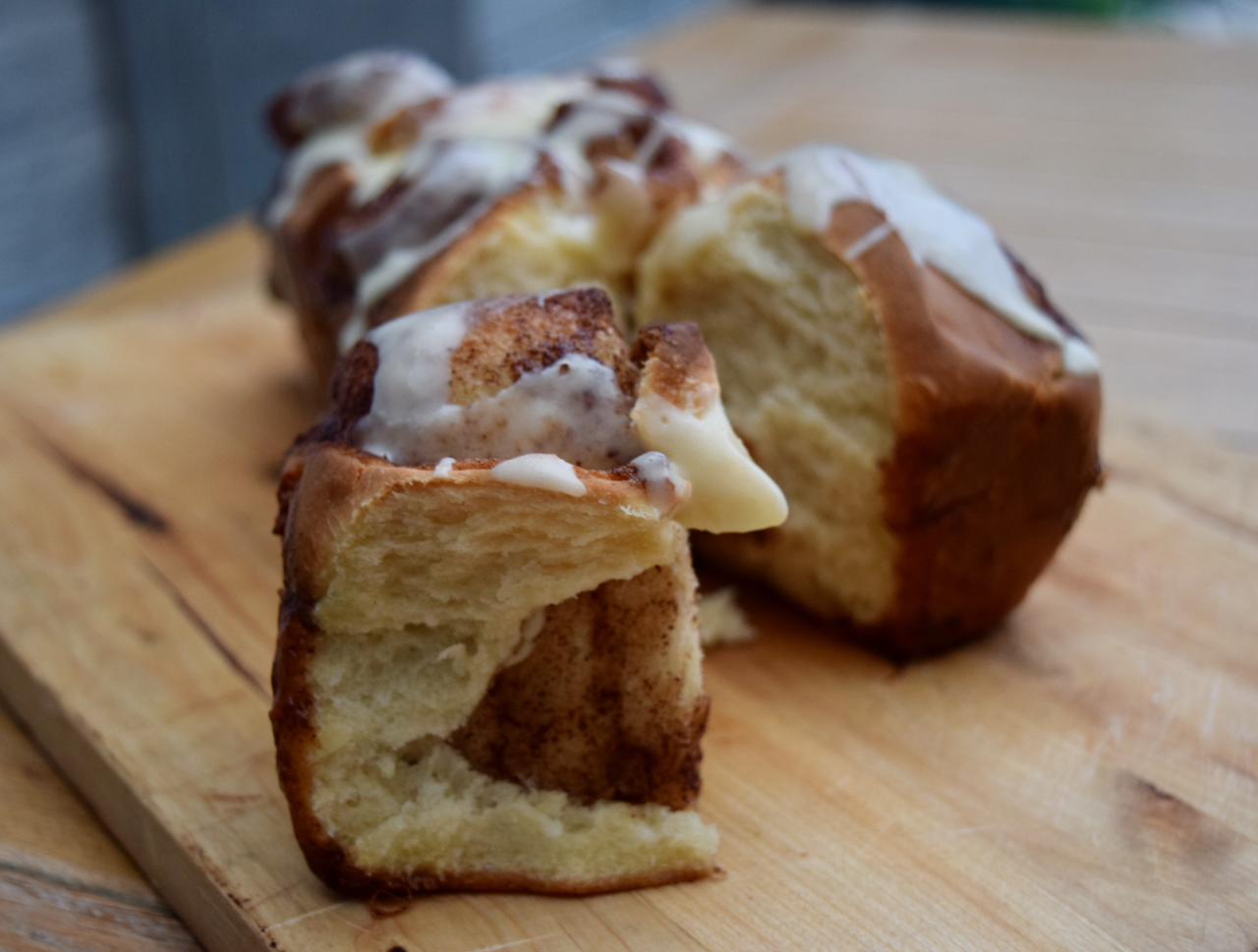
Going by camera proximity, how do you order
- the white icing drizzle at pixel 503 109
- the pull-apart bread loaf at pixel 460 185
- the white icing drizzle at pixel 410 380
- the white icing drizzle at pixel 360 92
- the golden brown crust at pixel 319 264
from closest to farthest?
the white icing drizzle at pixel 410 380, the pull-apart bread loaf at pixel 460 185, the golden brown crust at pixel 319 264, the white icing drizzle at pixel 503 109, the white icing drizzle at pixel 360 92

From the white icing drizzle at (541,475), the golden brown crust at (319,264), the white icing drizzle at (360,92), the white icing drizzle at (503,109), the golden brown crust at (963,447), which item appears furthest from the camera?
the white icing drizzle at (360,92)

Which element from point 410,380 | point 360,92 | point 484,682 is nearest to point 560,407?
point 410,380

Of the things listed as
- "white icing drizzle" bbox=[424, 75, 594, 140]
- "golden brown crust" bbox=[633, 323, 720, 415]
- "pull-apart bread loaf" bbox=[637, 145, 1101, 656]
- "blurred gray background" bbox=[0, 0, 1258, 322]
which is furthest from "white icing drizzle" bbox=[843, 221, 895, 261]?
"blurred gray background" bbox=[0, 0, 1258, 322]

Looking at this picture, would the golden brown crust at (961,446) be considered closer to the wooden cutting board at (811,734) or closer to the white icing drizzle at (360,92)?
the wooden cutting board at (811,734)

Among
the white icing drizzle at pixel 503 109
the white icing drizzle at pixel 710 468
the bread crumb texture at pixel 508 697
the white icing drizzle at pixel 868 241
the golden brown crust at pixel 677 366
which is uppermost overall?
the white icing drizzle at pixel 503 109

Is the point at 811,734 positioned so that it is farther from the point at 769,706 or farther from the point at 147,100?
the point at 147,100

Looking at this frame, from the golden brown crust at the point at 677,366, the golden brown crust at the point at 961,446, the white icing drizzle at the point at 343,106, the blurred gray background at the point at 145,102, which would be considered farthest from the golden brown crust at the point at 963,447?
the blurred gray background at the point at 145,102

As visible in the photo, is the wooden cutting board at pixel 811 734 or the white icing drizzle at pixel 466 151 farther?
the white icing drizzle at pixel 466 151

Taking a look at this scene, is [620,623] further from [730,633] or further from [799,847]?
[730,633]

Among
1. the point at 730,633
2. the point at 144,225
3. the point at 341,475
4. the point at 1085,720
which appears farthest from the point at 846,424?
the point at 144,225
